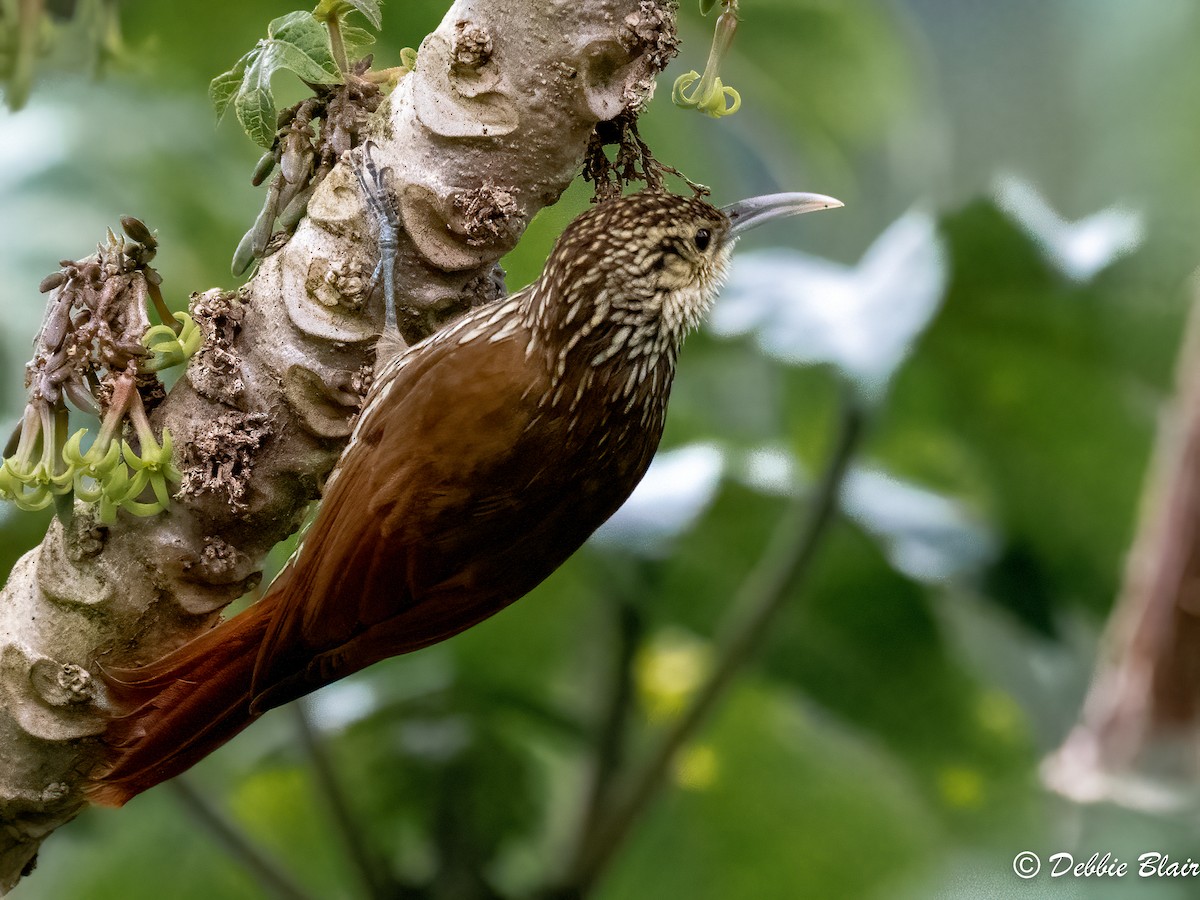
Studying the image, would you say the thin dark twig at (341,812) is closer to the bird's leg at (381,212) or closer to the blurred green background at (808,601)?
the blurred green background at (808,601)

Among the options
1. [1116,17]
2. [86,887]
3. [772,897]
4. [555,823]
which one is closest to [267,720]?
[86,887]

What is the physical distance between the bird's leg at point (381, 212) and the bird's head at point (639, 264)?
18cm

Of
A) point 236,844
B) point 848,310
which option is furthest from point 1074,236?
point 236,844

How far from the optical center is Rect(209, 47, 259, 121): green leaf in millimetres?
933

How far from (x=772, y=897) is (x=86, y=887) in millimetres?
1182

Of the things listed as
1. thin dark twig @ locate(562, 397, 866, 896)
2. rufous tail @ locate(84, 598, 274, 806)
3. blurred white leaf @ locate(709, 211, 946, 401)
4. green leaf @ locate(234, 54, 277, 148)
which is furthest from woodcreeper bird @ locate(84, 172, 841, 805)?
thin dark twig @ locate(562, 397, 866, 896)

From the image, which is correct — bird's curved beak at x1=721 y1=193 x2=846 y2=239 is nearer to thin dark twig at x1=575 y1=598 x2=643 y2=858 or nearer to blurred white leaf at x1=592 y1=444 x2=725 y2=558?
blurred white leaf at x1=592 y1=444 x2=725 y2=558

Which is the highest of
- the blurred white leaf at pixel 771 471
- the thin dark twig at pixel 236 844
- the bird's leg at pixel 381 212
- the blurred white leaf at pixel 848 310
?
the blurred white leaf at pixel 848 310

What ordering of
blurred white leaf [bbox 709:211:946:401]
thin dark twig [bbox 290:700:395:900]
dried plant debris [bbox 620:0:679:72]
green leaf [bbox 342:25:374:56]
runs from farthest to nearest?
thin dark twig [bbox 290:700:395:900]
blurred white leaf [bbox 709:211:946:401]
green leaf [bbox 342:25:374:56]
dried plant debris [bbox 620:0:679:72]

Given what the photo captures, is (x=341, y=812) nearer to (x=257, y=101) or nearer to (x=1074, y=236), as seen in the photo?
(x=257, y=101)

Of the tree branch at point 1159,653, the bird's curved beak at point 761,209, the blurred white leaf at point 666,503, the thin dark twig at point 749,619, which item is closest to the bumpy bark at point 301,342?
the bird's curved beak at point 761,209

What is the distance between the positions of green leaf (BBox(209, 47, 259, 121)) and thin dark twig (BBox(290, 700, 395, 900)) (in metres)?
1.17

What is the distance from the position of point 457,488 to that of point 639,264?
0.26m

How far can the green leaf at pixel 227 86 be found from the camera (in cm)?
93
